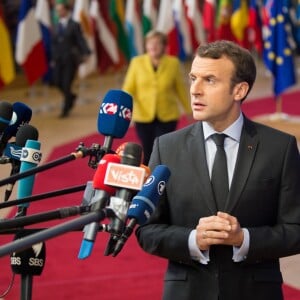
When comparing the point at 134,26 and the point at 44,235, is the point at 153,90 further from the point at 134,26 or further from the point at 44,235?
the point at 134,26

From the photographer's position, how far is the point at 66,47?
15016mm

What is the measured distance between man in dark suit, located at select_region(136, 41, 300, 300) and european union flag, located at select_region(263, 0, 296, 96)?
34.7 feet

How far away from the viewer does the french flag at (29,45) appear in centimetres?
1562

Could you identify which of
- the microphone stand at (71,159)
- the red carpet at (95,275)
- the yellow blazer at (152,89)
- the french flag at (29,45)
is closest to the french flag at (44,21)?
the french flag at (29,45)

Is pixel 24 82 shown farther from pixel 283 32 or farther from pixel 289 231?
pixel 289 231

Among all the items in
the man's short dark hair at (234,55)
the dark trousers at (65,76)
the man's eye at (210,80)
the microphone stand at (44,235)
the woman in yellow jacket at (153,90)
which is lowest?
the microphone stand at (44,235)

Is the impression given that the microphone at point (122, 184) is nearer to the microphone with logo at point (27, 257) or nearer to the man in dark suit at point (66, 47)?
the microphone with logo at point (27, 257)

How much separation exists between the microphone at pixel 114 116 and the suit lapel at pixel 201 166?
356 millimetres

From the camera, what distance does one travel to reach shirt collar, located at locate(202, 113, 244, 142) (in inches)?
131

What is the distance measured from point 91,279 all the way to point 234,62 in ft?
12.9

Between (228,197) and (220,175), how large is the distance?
89 millimetres

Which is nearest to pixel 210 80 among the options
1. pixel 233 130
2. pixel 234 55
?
pixel 234 55

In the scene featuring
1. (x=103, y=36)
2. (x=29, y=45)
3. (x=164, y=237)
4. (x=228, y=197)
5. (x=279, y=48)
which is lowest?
(x=164, y=237)

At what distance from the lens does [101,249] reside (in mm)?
7750
